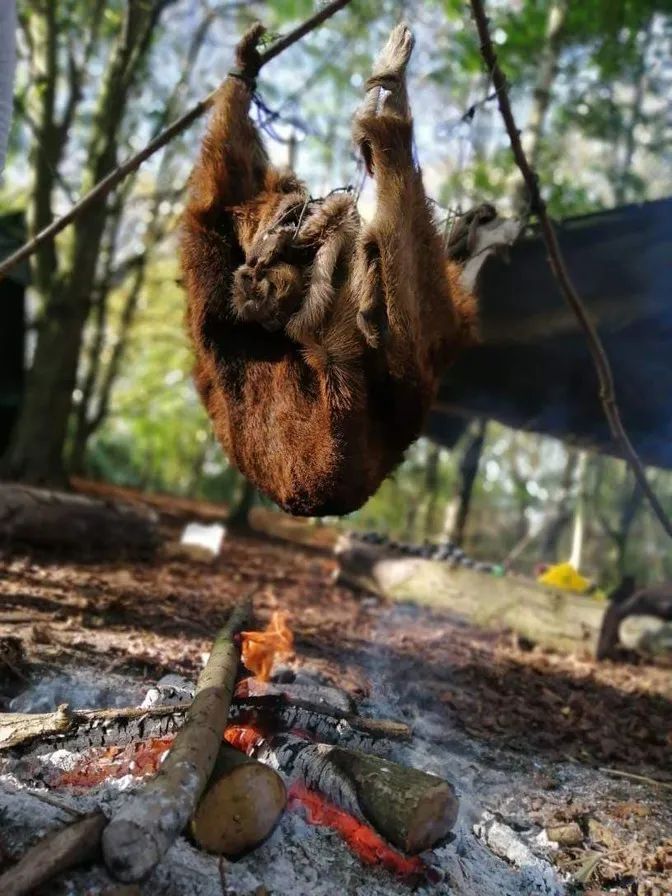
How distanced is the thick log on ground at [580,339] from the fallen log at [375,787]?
3347 millimetres

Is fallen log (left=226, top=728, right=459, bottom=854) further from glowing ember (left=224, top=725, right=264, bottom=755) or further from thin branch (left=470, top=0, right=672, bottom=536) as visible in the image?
thin branch (left=470, top=0, right=672, bottom=536)

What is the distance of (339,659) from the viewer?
16.6 ft

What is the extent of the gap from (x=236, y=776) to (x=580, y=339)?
440 cm

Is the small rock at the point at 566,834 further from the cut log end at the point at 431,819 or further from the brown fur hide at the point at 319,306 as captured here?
the brown fur hide at the point at 319,306

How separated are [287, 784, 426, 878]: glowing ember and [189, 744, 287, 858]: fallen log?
1.00 feet

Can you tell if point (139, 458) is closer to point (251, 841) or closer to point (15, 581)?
point (15, 581)

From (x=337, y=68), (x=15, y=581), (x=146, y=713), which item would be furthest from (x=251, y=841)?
(x=337, y=68)

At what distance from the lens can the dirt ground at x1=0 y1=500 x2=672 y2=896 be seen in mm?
3309

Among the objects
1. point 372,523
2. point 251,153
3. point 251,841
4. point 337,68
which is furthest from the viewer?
point 372,523

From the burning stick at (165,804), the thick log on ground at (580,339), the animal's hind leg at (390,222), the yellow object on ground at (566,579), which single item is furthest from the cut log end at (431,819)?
the yellow object on ground at (566,579)

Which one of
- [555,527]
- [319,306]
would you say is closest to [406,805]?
[319,306]

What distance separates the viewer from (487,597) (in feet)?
23.8

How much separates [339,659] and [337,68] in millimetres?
13381

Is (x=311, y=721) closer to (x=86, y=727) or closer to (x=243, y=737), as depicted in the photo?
(x=243, y=737)
